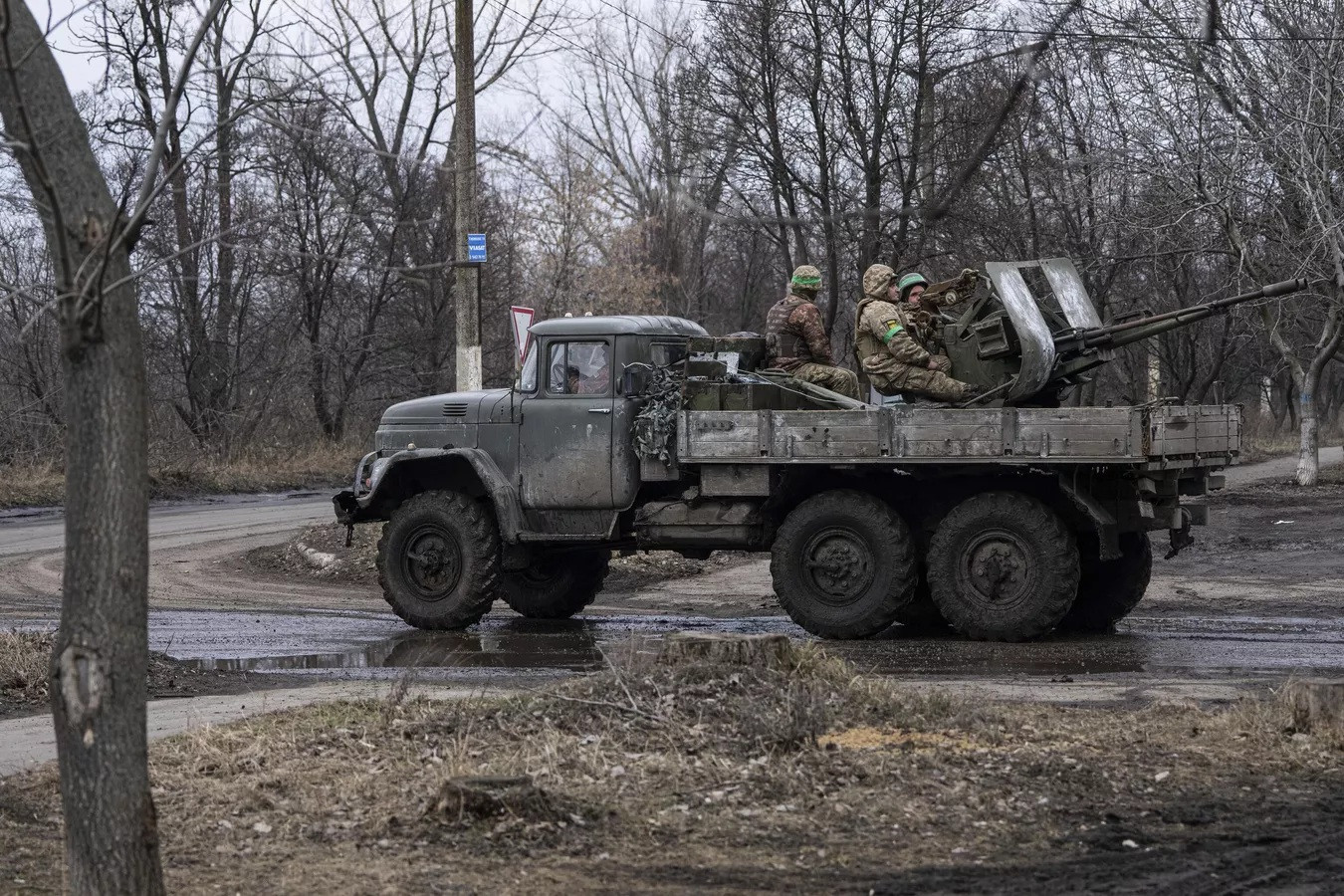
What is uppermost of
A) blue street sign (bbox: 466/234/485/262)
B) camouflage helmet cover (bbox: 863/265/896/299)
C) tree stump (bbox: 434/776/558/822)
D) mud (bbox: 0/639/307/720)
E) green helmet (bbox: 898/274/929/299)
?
blue street sign (bbox: 466/234/485/262)

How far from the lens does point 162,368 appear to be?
31484mm

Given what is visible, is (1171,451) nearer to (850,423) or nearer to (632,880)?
(850,423)

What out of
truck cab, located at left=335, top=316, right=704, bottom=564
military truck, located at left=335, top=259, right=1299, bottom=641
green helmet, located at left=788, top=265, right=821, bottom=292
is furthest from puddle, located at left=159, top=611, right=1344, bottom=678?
green helmet, located at left=788, top=265, right=821, bottom=292

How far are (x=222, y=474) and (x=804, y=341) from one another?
1920cm

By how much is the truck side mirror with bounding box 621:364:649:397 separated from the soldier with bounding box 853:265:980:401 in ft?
5.56

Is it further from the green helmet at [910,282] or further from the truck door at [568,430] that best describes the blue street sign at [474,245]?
the green helmet at [910,282]

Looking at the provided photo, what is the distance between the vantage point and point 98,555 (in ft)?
14.5

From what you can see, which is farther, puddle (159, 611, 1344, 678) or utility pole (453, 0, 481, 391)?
utility pole (453, 0, 481, 391)

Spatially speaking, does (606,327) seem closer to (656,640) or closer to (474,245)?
(474,245)

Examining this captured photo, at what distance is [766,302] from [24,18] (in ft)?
149

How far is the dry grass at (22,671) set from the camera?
28.7 feet

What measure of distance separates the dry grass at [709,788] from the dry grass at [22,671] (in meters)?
2.14

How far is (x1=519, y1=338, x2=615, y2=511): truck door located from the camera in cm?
1248

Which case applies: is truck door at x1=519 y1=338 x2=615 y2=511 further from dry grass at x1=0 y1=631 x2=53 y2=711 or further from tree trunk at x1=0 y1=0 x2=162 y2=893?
tree trunk at x1=0 y1=0 x2=162 y2=893
